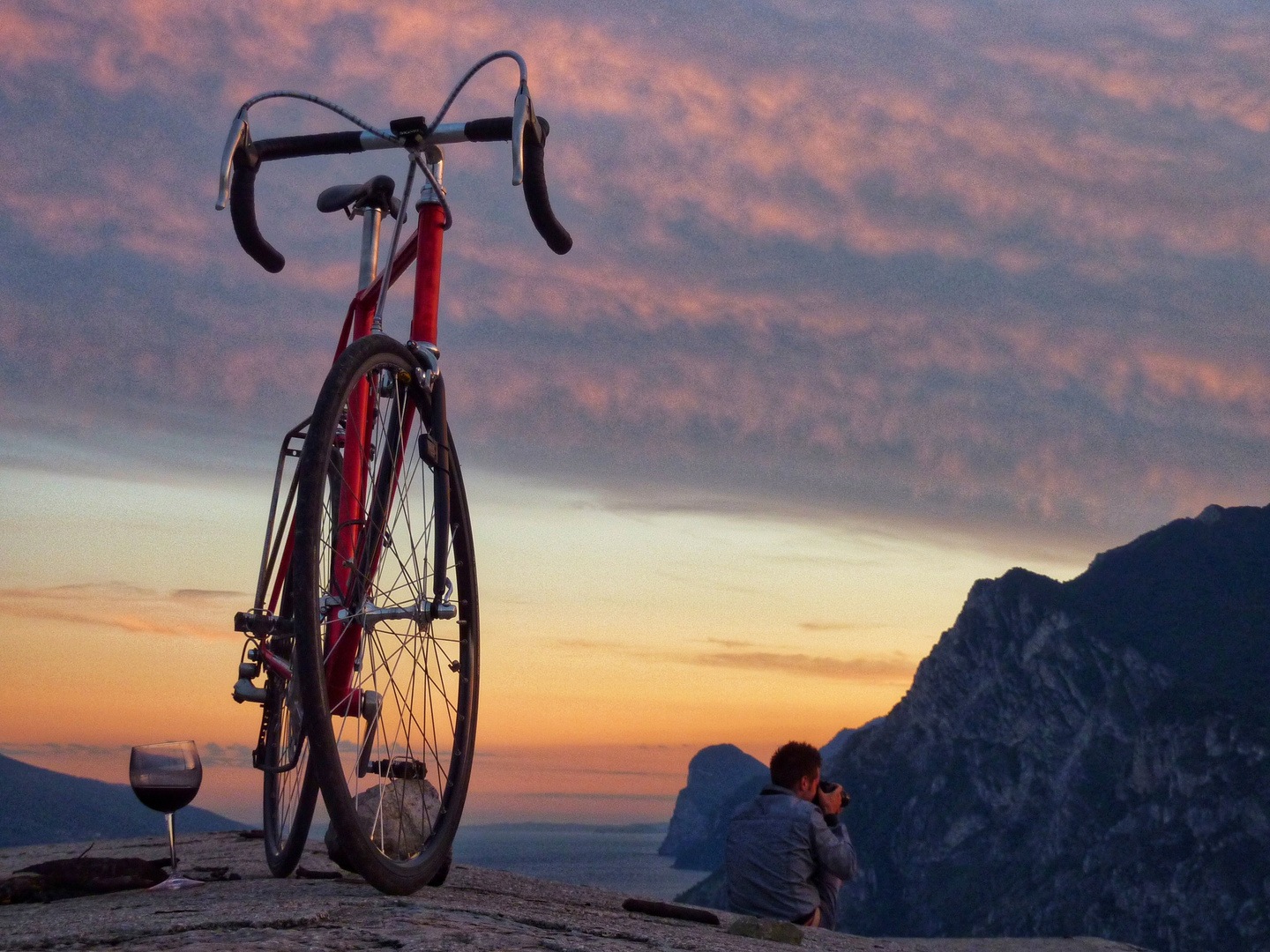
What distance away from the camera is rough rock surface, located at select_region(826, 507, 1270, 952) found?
139500mm

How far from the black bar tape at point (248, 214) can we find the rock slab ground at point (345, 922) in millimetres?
3153

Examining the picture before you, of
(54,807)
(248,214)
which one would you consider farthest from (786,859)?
(54,807)

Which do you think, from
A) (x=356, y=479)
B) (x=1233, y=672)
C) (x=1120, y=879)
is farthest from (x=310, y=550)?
(x=1233, y=672)

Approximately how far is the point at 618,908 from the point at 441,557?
2.00 metres

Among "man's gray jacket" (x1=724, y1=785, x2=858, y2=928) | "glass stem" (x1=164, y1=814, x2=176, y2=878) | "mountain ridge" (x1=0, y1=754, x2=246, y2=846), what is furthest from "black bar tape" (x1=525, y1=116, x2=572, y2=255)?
"mountain ridge" (x1=0, y1=754, x2=246, y2=846)

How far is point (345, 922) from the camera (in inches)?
126

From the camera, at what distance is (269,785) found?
16.9 feet

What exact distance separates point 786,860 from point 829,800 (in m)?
0.84

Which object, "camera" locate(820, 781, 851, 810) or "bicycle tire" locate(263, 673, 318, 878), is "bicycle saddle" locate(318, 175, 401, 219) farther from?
"camera" locate(820, 781, 851, 810)

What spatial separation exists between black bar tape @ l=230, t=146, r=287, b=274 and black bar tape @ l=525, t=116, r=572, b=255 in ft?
4.57

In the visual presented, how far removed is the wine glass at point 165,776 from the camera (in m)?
4.85

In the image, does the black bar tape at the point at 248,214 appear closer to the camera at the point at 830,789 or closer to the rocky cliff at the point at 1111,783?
the camera at the point at 830,789

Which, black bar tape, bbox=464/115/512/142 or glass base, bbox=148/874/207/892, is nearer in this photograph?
glass base, bbox=148/874/207/892

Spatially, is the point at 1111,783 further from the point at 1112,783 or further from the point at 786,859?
the point at 786,859
